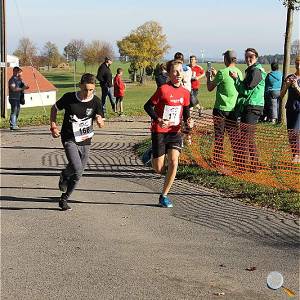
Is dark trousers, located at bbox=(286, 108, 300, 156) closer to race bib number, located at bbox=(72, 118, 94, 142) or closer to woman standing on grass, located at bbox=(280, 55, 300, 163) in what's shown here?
woman standing on grass, located at bbox=(280, 55, 300, 163)

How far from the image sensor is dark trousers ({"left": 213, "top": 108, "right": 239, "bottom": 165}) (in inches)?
416

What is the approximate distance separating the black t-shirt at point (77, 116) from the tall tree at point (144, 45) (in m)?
94.5

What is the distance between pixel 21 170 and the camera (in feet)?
37.9

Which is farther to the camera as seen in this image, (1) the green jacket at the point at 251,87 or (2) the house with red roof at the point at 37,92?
(2) the house with red roof at the point at 37,92

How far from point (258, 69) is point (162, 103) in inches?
98.9

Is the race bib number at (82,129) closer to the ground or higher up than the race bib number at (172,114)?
closer to the ground

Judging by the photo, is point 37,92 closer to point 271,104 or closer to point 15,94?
point 15,94

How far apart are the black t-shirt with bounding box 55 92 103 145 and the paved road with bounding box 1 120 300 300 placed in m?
0.92

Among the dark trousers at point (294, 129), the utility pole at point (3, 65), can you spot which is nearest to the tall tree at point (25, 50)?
the utility pole at point (3, 65)

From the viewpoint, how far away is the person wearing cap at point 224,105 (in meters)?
10.6

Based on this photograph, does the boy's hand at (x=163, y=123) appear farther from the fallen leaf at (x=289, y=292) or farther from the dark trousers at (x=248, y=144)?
the fallen leaf at (x=289, y=292)

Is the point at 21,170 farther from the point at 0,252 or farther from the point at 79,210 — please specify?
the point at 0,252

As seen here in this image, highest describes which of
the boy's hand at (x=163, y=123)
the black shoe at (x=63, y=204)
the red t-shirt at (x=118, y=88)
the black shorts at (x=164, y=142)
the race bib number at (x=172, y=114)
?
the race bib number at (x=172, y=114)

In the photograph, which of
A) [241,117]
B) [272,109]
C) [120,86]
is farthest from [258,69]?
[120,86]
